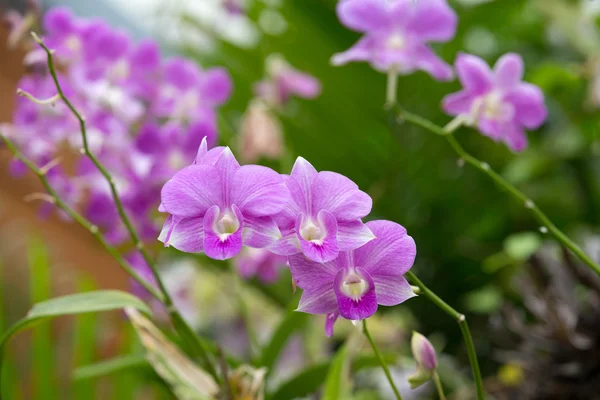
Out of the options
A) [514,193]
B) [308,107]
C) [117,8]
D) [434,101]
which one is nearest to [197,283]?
[308,107]

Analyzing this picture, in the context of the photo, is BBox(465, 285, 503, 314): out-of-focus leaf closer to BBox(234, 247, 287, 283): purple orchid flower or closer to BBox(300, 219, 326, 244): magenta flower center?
BBox(234, 247, 287, 283): purple orchid flower

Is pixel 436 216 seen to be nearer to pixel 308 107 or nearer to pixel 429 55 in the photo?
pixel 308 107

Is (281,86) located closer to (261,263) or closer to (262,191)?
(261,263)

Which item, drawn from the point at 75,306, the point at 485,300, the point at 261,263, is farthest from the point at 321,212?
the point at 485,300

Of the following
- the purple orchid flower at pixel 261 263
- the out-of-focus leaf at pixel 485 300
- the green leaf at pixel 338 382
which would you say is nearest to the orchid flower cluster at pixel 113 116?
the purple orchid flower at pixel 261 263

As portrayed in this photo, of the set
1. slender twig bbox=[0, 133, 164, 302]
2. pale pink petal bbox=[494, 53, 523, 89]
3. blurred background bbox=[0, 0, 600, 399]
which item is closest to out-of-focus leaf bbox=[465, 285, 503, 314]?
blurred background bbox=[0, 0, 600, 399]

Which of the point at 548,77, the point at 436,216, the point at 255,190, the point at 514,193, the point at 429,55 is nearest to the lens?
the point at 255,190
